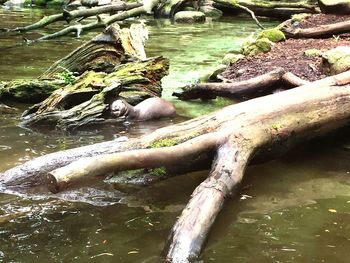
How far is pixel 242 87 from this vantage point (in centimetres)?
616

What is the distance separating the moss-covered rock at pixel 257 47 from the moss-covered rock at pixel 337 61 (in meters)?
1.78

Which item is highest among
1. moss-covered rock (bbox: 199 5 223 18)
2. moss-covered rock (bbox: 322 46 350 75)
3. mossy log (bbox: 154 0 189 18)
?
moss-covered rock (bbox: 322 46 350 75)

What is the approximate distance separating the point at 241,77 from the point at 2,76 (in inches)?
140

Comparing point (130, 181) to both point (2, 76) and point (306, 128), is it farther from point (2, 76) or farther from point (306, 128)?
point (2, 76)

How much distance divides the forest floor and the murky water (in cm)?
185

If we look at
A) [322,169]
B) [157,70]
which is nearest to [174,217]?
[322,169]

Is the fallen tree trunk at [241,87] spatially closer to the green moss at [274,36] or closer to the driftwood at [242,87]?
the driftwood at [242,87]

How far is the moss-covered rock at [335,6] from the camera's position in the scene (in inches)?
398

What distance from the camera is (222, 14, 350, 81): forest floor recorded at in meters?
6.51

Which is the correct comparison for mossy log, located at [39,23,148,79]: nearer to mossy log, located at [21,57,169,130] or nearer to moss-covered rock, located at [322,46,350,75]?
mossy log, located at [21,57,169,130]

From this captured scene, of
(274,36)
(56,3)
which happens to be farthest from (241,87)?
(56,3)

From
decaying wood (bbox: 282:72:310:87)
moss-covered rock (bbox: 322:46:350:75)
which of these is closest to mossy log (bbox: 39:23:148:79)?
decaying wood (bbox: 282:72:310:87)

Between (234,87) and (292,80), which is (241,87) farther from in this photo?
(292,80)

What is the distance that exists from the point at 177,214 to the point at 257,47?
16.9 ft
